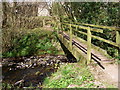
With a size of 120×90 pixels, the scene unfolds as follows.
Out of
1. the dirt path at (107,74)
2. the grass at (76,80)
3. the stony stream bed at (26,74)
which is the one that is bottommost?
the stony stream bed at (26,74)

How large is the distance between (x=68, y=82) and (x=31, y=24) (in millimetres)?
12359

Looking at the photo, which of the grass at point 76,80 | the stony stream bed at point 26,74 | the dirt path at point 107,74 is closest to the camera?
the dirt path at point 107,74

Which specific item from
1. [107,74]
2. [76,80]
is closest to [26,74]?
[76,80]

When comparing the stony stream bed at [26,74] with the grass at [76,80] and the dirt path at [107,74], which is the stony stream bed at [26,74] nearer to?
the grass at [76,80]

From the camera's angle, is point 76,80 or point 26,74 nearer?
point 76,80

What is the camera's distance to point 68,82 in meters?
4.08

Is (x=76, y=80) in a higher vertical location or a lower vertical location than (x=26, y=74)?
higher

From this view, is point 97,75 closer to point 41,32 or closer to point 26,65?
point 26,65

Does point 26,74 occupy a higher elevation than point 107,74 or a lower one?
lower

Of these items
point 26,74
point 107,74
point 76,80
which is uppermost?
point 107,74

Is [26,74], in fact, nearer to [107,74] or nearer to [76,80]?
[76,80]

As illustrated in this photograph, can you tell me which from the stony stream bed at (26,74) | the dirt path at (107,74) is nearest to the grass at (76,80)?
the dirt path at (107,74)

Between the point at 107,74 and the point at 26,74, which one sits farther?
the point at 26,74

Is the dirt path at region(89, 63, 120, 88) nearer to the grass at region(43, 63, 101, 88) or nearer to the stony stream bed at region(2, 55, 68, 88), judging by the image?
the grass at region(43, 63, 101, 88)
